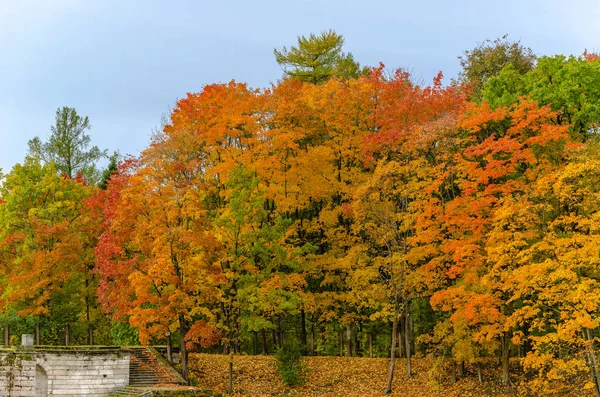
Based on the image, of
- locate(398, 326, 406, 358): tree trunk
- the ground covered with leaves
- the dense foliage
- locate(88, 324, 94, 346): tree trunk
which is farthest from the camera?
locate(88, 324, 94, 346): tree trunk

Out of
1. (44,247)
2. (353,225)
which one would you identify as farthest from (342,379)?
(44,247)

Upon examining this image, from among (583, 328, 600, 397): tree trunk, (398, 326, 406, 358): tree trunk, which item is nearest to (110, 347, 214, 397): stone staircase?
(398, 326, 406, 358): tree trunk

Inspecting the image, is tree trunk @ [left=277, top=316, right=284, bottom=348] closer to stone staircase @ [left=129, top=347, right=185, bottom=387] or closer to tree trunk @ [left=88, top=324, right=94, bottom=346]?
stone staircase @ [left=129, top=347, right=185, bottom=387]

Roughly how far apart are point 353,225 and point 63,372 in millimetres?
16633

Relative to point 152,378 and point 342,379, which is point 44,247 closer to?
point 152,378

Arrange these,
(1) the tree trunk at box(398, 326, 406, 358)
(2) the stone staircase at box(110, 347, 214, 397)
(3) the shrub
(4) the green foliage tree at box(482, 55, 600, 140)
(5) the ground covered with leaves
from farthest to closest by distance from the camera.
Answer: (1) the tree trunk at box(398, 326, 406, 358)
(4) the green foliage tree at box(482, 55, 600, 140)
(3) the shrub
(5) the ground covered with leaves
(2) the stone staircase at box(110, 347, 214, 397)

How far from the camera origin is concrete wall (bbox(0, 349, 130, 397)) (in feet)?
91.1

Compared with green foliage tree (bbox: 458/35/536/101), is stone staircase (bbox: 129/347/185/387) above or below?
below

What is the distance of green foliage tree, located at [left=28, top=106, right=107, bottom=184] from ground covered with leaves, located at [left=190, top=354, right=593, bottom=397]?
30.7 meters

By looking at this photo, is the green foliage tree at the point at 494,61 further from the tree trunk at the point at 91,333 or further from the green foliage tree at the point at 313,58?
the tree trunk at the point at 91,333

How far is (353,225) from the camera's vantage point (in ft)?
114

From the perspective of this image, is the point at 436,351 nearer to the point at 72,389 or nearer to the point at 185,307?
the point at 185,307

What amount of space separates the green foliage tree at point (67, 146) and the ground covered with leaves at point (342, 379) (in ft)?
101

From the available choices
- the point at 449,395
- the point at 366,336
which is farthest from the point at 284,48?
the point at 449,395
